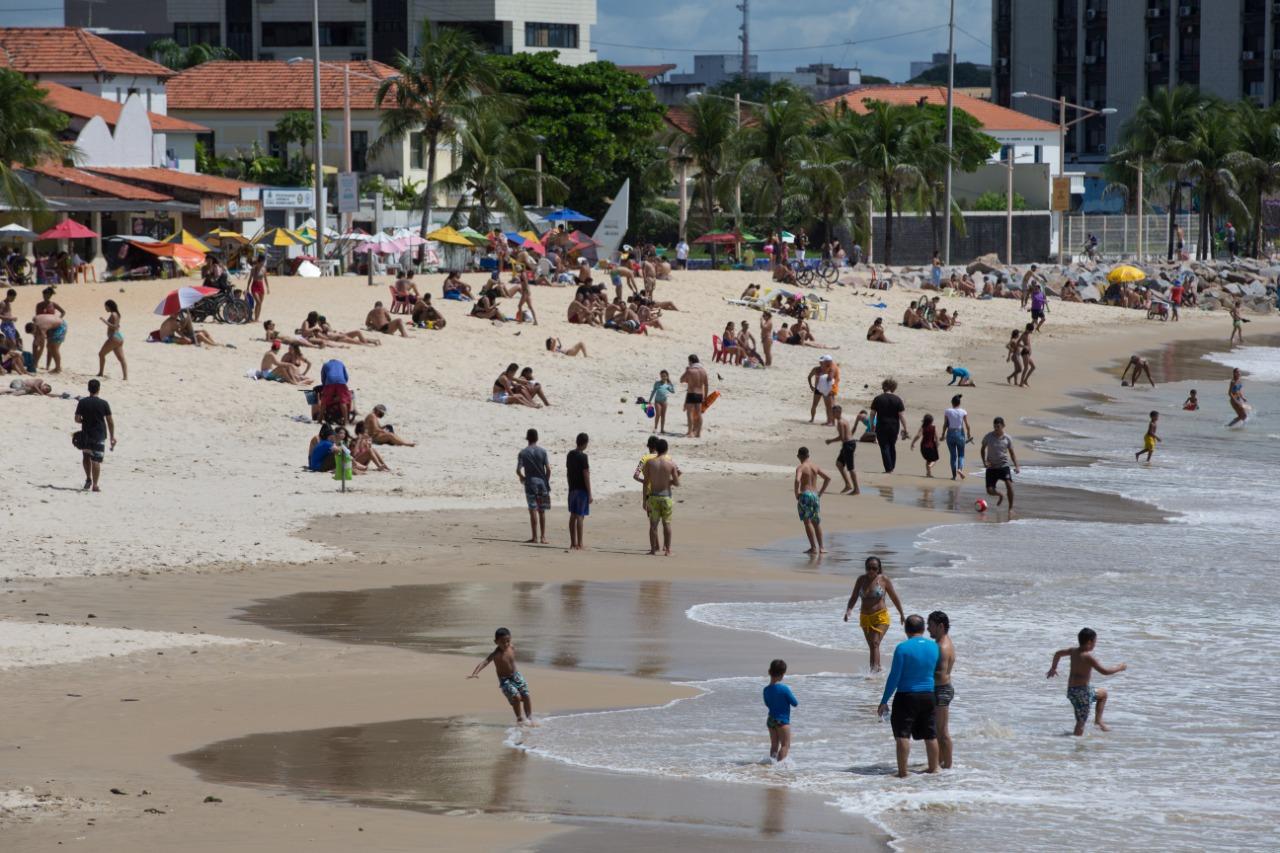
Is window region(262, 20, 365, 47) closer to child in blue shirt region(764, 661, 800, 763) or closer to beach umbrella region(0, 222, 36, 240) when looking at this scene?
beach umbrella region(0, 222, 36, 240)

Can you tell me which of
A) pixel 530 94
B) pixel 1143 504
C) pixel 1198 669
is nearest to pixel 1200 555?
pixel 1143 504

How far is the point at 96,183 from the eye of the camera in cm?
4894

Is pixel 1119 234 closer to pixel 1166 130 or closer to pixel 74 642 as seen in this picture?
pixel 1166 130

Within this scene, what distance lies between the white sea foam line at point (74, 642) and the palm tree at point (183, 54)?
283ft

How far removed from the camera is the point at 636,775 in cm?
1067

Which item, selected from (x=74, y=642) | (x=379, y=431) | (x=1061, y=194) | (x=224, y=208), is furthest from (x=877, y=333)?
(x=74, y=642)

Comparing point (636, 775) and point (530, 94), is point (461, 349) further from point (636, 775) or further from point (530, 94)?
point (530, 94)

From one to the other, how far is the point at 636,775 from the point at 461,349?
22.6m

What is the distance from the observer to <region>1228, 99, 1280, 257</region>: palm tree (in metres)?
75.7

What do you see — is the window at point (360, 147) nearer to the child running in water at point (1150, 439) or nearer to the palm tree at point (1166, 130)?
the palm tree at point (1166, 130)

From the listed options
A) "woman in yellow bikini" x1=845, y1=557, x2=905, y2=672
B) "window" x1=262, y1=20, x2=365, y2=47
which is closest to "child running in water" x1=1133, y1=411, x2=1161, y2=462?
"woman in yellow bikini" x1=845, y1=557, x2=905, y2=672

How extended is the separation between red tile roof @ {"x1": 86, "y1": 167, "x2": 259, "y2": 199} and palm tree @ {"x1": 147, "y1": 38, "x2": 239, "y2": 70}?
40161 mm

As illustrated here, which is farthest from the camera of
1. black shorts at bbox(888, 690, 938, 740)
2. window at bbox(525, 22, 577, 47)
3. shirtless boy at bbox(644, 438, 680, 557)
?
window at bbox(525, 22, 577, 47)

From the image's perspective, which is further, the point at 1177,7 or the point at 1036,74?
the point at 1036,74
